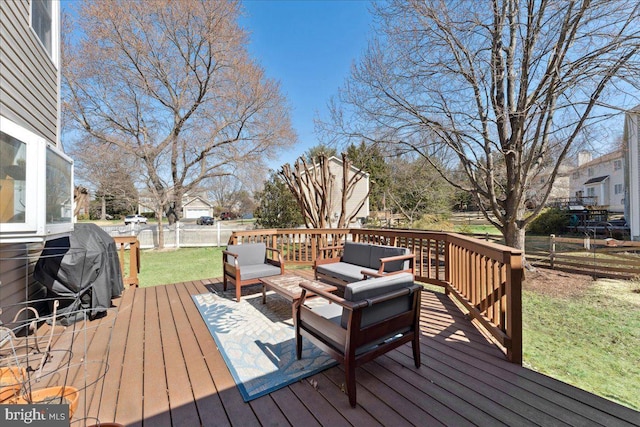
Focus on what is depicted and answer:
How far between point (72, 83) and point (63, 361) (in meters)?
13.7

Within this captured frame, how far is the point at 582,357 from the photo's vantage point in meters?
3.23

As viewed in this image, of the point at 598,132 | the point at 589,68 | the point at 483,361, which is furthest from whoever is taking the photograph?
the point at 598,132

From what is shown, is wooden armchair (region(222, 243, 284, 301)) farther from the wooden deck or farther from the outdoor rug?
the wooden deck

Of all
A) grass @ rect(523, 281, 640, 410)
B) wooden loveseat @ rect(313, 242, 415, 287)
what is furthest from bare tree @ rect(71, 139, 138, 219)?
grass @ rect(523, 281, 640, 410)

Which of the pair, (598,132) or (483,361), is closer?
(483,361)

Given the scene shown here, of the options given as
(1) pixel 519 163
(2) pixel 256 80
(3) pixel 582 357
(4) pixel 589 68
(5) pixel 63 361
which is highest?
(2) pixel 256 80

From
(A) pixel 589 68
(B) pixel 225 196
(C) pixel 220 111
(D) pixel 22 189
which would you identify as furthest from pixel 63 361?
(B) pixel 225 196

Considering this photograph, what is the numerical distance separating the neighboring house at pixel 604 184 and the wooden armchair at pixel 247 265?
1978 centimetres

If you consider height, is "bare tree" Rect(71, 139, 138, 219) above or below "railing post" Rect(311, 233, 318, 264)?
above

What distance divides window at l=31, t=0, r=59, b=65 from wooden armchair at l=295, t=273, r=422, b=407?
202 inches

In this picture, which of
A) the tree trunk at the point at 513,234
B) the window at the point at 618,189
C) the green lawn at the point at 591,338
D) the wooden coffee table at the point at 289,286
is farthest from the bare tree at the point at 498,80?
the window at the point at 618,189

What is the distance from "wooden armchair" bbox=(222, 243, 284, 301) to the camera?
4.21 metres

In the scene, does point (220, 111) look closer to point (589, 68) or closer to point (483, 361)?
point (589, 68)

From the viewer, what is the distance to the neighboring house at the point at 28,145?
2252 mm
